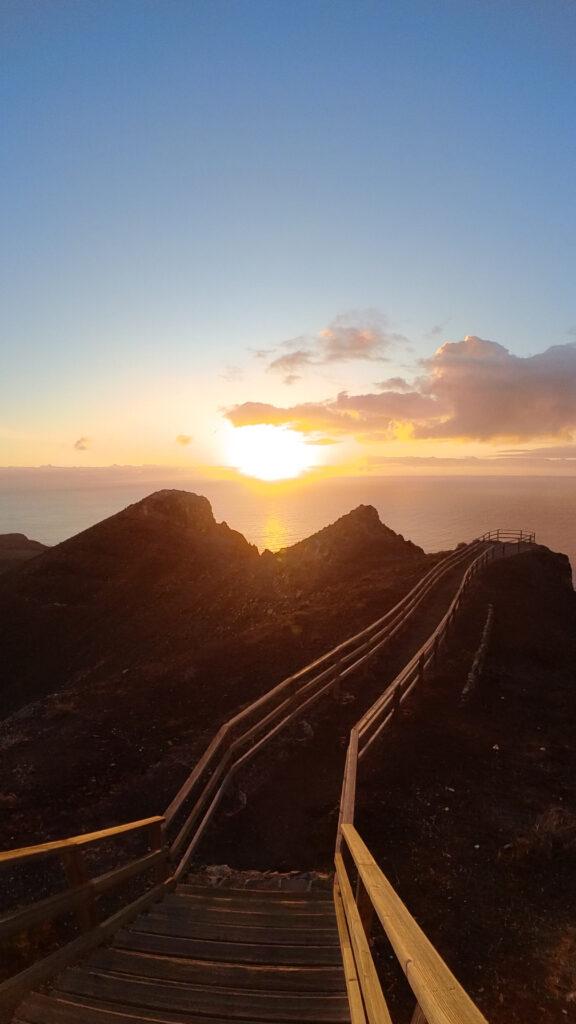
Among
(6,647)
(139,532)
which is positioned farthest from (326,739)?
(139,532)

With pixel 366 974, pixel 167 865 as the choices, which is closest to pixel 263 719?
pixel 167 865

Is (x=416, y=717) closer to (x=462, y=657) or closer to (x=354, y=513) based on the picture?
(x=462, y=657)

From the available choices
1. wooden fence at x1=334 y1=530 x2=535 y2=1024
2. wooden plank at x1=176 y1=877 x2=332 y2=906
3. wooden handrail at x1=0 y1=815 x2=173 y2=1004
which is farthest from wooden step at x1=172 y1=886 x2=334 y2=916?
wooden handrail at x1=0 y1=815 x2=173 y2=1004

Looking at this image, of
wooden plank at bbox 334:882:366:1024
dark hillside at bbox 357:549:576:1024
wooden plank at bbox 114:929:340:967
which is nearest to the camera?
wooden plank at bbox 334:882:366:1024

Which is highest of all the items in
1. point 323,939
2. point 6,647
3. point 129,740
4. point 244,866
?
point 323,939

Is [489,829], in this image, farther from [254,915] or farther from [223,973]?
[223,973]

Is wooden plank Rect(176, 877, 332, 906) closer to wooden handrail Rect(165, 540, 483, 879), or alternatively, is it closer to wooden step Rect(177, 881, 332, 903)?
wooden step Rect(177, 881, 332, 903)
